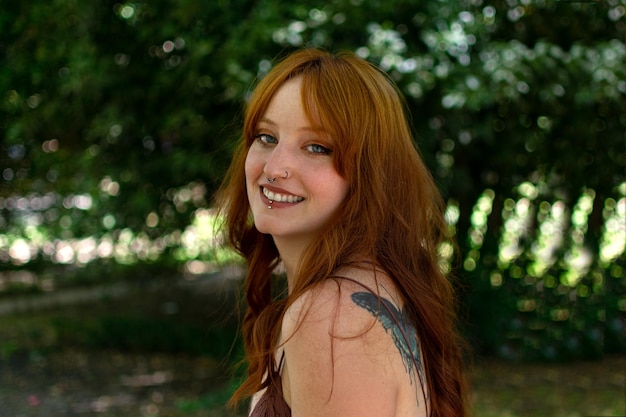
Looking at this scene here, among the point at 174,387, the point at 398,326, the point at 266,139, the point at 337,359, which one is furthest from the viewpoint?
the point at 174,387

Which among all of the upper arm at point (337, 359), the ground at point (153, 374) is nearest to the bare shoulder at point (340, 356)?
the upper arm at point (337, 359)

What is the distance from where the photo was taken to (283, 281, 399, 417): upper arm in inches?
56.6

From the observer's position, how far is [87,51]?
4863 mm

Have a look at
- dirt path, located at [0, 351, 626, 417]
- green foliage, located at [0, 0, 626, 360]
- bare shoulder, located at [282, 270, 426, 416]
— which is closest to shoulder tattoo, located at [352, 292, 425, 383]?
bare shoulder, located at [282, 270, 426, 416]

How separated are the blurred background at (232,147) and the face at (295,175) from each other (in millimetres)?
1583

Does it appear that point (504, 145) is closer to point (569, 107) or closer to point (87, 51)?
point (569, 107)

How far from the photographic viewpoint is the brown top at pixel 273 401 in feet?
5.32

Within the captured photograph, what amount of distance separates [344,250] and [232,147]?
2.88m

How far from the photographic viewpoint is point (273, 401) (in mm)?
1647

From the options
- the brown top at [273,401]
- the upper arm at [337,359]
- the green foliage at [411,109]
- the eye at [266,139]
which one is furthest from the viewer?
the green foliage at [411,109]

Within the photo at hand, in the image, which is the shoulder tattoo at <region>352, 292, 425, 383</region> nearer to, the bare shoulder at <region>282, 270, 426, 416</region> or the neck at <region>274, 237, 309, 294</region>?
the bare shoulder at <region>282, 270, 426, 416</region>

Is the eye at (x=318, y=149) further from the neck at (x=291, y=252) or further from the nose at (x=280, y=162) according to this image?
the neck at (x=291, y=252)

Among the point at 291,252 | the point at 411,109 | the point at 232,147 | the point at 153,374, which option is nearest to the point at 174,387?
the point at 153,374

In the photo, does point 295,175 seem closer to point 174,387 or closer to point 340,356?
point 340,356
